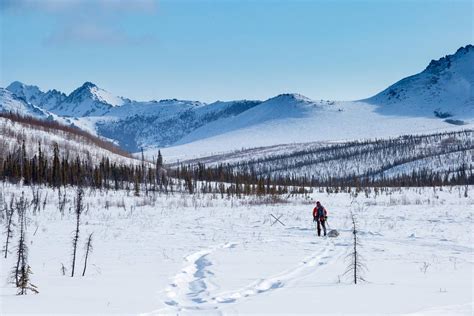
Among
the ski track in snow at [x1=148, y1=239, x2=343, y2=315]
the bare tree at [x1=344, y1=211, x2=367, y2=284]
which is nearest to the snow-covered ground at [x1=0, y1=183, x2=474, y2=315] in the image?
the ski track in snow at [x1=148, y1=239, x2=343, y2=315]

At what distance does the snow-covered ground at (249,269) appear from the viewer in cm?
945

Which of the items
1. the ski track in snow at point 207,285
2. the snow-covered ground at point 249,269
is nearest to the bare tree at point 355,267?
the snow-covered ground at point 249,269

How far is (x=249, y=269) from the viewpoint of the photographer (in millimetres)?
14500

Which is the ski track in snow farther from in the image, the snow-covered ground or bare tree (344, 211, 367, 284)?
bare tree (344, 211, 367, 284)

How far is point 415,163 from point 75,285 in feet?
565

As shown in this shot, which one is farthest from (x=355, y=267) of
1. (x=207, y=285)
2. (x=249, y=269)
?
(x=249, y=269)

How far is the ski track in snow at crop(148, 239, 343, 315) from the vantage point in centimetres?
981

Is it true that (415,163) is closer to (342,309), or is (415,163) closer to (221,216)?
(221,216)

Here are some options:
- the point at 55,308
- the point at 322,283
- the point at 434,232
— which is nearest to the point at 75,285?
the point at 55,308

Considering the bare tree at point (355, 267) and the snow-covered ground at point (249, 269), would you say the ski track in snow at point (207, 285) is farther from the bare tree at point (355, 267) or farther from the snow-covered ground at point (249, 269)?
the bare tree at point (355, 267)

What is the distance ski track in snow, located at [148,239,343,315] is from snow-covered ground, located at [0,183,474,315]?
3 cm

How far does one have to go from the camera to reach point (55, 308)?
30.1ft

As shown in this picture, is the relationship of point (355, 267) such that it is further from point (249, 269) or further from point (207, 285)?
point (249, 269)

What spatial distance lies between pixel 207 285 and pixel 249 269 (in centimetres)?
283
